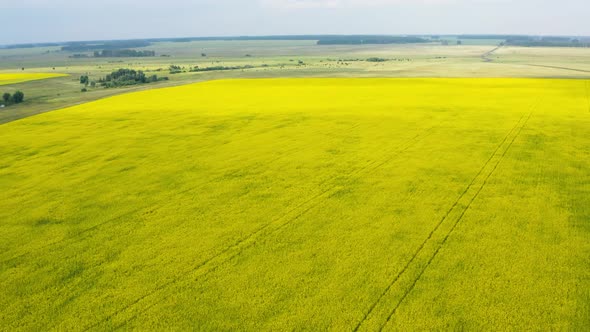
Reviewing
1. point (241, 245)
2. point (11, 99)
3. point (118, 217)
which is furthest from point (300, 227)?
point (11, 99)

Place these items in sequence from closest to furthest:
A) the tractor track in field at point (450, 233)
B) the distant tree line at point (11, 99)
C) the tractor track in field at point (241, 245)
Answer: the tractor track in field at point (450, 233)
the tractor track in field at point (241, 245)
the distant tree line at point (11, 99)

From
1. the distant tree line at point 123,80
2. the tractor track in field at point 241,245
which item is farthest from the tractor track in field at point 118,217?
the distant tree line at point 123,80

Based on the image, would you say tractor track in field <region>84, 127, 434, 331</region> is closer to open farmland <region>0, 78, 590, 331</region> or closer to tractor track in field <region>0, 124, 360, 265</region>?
open farmland <region>0, 78, 590, 331</region>

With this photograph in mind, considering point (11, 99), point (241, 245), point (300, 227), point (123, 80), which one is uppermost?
point (123, 80)

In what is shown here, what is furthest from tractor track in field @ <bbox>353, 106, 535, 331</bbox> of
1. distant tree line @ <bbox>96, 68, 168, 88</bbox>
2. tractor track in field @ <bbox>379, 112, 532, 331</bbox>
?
distant tree line @ <bbox>96, 68, 168, 88</bbox>

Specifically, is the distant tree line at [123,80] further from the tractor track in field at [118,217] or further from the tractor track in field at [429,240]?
the tractor track in field at [429,240]

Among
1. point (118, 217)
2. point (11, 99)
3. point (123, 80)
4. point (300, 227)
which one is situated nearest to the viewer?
point (300, 227)

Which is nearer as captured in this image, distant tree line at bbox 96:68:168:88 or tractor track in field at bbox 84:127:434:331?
tractor track in field at bbox 84:127:434:331

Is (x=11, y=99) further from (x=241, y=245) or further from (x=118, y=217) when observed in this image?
(x=241, y=245)

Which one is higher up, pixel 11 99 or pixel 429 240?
pixel 11 99

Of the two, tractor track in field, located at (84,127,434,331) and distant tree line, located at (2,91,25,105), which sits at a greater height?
distant tree line, located at (2,91,25,105)
